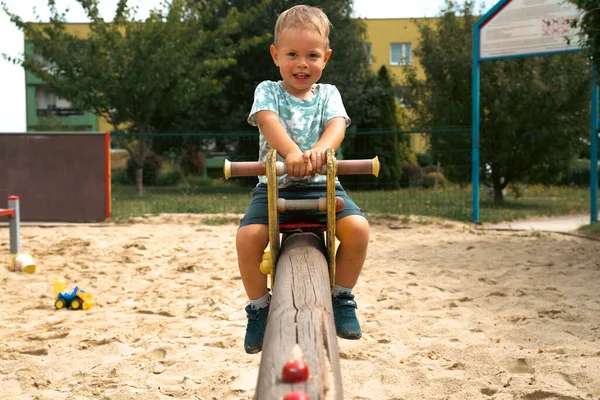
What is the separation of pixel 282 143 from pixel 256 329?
71 cm

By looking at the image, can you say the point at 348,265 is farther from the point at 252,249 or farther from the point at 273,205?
the point at 273,205

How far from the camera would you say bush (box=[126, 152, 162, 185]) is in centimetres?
1491

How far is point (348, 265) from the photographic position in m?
2.44

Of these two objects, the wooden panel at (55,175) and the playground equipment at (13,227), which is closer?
the playground equipment at (13,227)

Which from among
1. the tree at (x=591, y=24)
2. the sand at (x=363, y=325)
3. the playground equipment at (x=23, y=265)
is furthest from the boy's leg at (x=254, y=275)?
the tree at (x=591, y=24)

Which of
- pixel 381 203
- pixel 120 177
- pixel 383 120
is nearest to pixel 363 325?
pixel 381 203

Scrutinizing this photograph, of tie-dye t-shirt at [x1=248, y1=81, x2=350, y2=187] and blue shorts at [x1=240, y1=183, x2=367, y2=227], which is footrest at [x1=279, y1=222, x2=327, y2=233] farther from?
tie-dye t-shirt at [x1=248, y1=81, x2=350, y2=187]

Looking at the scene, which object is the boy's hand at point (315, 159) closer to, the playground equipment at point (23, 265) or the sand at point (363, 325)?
the sand at point (363, 325)

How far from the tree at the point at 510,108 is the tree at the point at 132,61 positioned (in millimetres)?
6758

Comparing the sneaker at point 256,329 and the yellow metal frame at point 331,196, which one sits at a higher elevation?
the yellow metal frame at point 331,196

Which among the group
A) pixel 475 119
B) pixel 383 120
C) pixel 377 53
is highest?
pixel 377 53

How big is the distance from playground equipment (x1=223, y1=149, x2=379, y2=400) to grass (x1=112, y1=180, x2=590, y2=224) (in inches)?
353

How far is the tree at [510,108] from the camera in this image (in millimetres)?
13172

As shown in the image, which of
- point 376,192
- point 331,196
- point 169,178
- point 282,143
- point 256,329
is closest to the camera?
point 331,196
